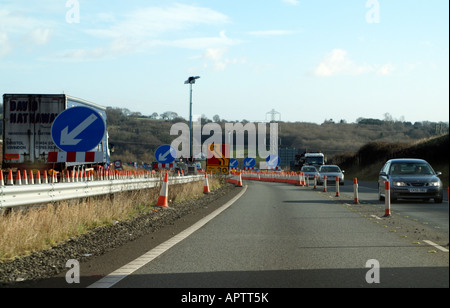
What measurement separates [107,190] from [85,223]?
335 cm

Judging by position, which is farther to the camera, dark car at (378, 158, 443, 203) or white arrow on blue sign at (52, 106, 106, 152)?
Answer: dark car at (378, 158, 443, 203)

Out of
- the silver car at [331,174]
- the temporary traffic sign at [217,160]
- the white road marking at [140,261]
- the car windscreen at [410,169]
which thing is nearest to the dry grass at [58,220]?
the white road marking at [140,261]

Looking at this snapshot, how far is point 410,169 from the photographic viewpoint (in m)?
24.3

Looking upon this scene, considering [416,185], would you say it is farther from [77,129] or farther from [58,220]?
[58,220]

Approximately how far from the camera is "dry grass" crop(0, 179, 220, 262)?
10.4 m

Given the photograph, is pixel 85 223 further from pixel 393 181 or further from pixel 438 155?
pixel 438 155

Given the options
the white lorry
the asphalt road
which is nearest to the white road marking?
the asphalt road

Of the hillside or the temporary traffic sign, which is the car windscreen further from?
the hillside

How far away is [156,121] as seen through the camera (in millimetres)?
123000

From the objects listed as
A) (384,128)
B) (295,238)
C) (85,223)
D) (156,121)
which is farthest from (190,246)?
(384,128)

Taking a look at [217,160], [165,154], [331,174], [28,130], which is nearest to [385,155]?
[331,174]

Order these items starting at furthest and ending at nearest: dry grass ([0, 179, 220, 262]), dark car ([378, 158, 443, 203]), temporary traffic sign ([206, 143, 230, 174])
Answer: temporary traffic sign ([206, 143, 230, 174]), dark car ([378, 158, 443, 203]), dry grass ([0, 179, 220, 262])

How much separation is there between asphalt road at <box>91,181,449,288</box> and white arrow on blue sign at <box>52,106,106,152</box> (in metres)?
3.10
